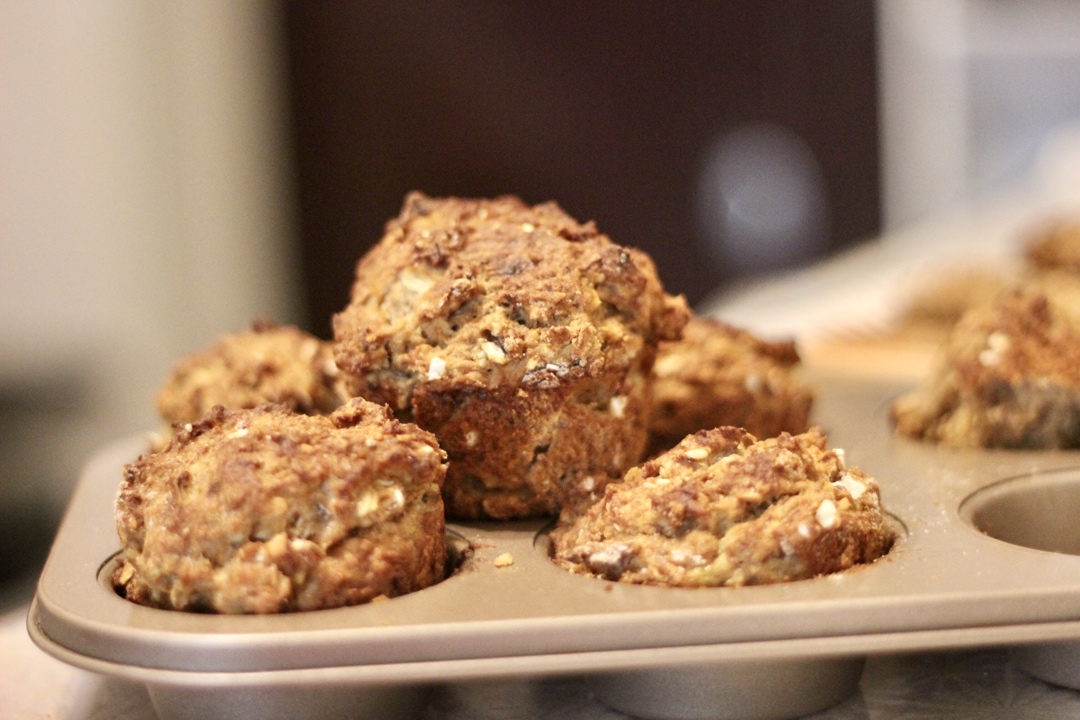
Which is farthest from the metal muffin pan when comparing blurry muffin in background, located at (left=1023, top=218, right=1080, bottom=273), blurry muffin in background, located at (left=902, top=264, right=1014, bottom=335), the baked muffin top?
blurry muffin in background, located at (left=902, top=264, right=1014, bottom=335)

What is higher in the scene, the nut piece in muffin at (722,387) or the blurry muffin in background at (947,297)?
the nut piece in muffin at (722,387)

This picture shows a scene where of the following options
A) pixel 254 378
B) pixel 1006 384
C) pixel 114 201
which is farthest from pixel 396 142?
pixel 1006 384

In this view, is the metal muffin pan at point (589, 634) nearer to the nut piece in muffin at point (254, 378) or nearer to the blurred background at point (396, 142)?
the nut piece in muffin at point (254, 378)

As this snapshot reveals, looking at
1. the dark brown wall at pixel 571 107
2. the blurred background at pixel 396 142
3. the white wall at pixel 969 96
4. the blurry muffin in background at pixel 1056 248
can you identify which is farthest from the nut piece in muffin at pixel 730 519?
the white wall at pixel 969 96

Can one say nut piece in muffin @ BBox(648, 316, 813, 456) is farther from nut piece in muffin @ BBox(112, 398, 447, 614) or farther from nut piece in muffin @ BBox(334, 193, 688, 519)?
nut piece in muffin @ BBox(112, 398, 447, 614)

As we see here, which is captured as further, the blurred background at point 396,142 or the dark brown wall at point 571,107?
the dark brown wall at point 571,107

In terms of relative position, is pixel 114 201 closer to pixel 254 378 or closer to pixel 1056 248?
pixel 254 378
